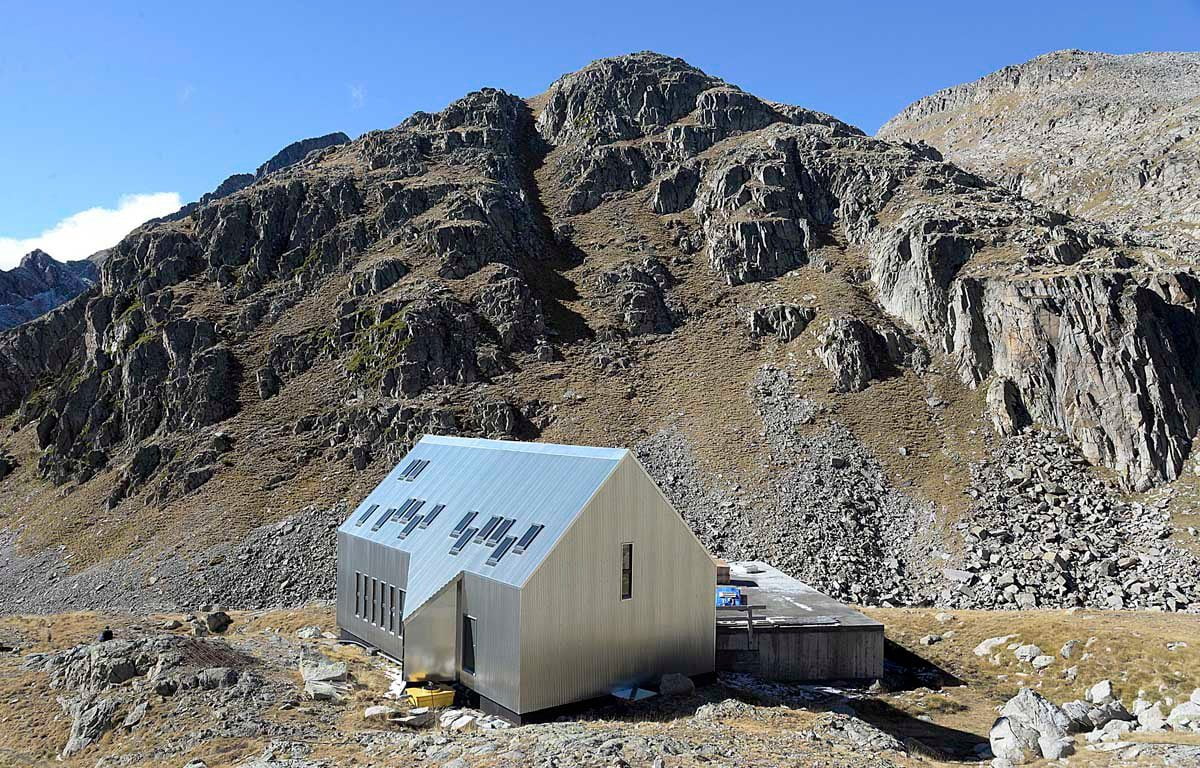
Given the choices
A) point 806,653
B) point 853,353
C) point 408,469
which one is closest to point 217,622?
point 408,469

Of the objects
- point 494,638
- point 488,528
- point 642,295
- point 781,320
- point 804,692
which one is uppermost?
point 642,295

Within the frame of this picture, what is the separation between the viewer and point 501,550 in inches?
1133

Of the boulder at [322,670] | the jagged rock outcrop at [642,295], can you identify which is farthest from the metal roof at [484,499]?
the jagged rock outcrop at [642,295]

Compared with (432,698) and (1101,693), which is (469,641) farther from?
(1101,693)

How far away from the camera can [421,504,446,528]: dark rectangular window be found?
35.0 m

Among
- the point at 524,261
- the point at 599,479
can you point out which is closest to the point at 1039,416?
the point at 599,479

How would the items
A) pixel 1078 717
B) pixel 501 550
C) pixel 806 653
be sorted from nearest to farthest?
pixel 1078 717 → pixel 501 550 → pixel 806 653

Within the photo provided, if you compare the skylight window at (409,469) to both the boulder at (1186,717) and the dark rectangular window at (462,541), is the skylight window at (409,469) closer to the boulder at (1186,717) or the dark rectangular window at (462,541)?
the dark rectangular window at (462,541)

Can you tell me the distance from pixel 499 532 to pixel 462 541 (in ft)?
6.76

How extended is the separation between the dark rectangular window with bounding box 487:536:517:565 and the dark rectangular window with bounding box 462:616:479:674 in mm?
2309

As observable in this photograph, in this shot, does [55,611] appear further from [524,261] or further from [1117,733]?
[1117,733]

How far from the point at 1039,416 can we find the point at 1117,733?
45857mm

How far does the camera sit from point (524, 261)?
3701 inches

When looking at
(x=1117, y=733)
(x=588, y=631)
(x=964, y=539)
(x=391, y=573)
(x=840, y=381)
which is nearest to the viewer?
(x=1117, y=733)
